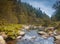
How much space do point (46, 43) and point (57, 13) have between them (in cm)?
1277

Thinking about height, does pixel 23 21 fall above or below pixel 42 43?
below

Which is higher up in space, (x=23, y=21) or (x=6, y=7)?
(x=6, y=7)

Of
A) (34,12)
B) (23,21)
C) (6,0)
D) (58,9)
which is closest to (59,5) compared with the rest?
(58,9)

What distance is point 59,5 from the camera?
2155 centimetres

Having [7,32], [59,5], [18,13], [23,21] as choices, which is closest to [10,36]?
[7,32]

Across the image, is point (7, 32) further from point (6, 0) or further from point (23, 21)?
point (23, 21)

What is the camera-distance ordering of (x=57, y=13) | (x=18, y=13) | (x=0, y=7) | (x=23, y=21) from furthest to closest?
(x=23, y=21) < (x=18, y=13) < (x=57, y=13) < (x=0, y=7)

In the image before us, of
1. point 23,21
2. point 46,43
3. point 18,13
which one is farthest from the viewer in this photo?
point 23,21

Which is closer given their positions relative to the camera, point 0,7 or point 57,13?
point 0,7

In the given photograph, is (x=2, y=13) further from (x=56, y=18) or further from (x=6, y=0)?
(x=56, y=18)

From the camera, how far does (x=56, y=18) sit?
22.5m

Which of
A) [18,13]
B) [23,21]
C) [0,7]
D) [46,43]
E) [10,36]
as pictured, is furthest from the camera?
[23,21]

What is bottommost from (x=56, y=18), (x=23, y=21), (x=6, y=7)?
(x=23, y=21)

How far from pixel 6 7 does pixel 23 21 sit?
15341 mm
